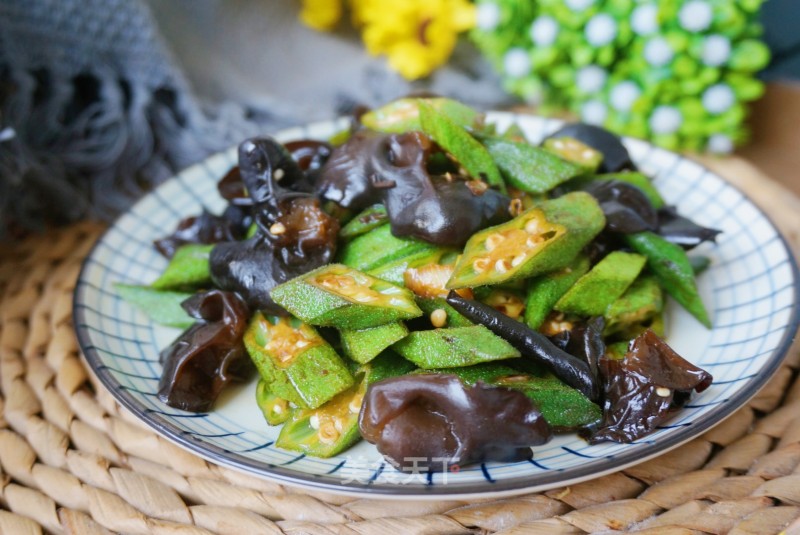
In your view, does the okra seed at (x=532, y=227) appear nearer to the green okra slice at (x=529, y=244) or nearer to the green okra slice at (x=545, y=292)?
the green okra slice at (x=529, y=244)

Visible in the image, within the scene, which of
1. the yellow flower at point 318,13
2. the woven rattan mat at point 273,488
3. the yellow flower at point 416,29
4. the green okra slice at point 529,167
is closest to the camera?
the woven rattan mat at point 273,488

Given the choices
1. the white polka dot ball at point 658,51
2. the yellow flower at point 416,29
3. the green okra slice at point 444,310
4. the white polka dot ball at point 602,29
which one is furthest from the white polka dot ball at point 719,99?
the green okra slice at point 444,310

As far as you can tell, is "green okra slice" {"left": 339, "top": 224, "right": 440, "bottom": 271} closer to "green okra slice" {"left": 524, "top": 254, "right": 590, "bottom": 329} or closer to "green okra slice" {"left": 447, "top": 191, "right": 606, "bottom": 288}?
"green okra slice" {"left": 447, "top": 191, "right": 606, "bottom": 288}

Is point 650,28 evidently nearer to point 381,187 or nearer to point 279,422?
point 381,187

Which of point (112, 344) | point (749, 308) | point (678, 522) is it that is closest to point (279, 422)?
point (112, 344)

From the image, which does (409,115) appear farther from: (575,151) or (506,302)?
(506,302)

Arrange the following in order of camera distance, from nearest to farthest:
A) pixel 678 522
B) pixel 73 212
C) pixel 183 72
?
pixel 678 522
pixel 73 212
pixel 183 72

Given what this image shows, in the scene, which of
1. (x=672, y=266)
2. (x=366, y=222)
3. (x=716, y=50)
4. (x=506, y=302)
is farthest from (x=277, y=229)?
(x=716, y=50)
